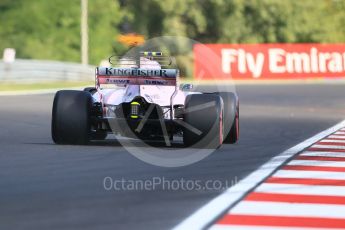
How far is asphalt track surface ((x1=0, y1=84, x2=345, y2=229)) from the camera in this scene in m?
7.66

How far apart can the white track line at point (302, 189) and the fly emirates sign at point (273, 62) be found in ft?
142

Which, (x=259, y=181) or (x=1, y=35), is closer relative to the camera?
(x=259, y=181)

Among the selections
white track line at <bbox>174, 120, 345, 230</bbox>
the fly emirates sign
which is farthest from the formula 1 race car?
the fly emirates sign

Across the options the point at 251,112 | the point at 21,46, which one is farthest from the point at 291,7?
the point at 251,112

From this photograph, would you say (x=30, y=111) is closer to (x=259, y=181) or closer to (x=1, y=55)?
(x=259, y=181)

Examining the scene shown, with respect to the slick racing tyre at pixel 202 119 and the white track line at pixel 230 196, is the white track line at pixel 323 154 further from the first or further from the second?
the slick racing tyre at pixel 202 119

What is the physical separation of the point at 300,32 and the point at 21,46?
20.4 metres

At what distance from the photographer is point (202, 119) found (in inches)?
531

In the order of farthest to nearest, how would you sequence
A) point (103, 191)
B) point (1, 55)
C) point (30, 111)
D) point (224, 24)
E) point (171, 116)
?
1. point (224, 24)
2. point (1, 55)
3. point (30, 111)
4. point (171, 116)
5. point (103, 191)

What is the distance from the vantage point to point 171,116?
13641 millimetres

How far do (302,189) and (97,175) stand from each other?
2294 mm

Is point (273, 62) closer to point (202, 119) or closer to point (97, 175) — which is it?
point (202, 119)

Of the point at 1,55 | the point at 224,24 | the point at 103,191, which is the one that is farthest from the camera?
the point at 224,24

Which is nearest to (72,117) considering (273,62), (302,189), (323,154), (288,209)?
(323,154)
